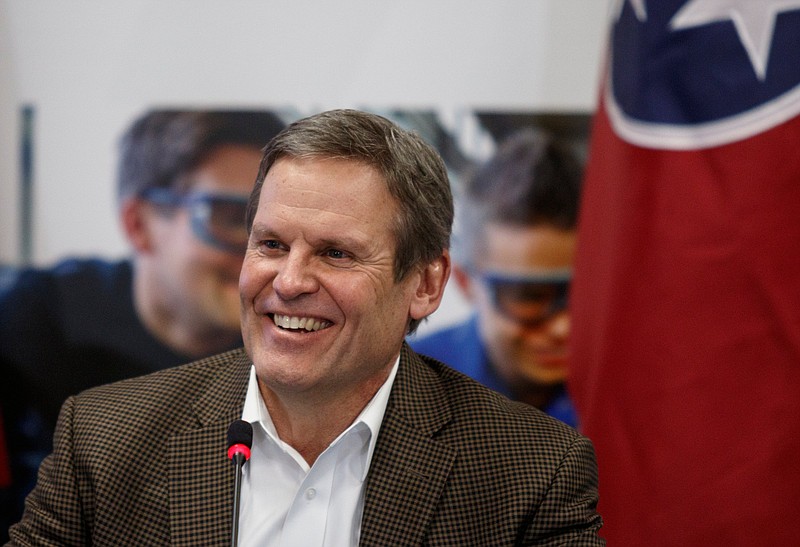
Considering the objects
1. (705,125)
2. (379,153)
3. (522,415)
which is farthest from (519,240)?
(379,153)

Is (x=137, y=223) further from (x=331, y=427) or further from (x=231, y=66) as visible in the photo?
(x=331, y=427)

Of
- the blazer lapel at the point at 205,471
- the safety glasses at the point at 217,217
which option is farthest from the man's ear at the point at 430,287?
the safety glasses at the point at 217,217

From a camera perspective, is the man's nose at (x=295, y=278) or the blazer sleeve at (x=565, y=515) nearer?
the man's nose at (x=295, y=278)

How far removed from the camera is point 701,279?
8.92ft

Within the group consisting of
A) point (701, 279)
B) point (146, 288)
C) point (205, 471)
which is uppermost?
point (701, 279)

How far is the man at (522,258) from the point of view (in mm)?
3611

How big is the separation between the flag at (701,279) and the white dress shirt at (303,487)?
1.13 meters

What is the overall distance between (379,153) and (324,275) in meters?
0.30

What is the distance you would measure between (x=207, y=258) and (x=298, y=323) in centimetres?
203

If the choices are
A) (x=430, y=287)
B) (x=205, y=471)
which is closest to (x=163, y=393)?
(x=205, y=471)

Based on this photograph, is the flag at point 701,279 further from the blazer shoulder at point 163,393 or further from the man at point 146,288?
the man at point 146,288

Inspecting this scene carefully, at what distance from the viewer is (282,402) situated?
2.08m

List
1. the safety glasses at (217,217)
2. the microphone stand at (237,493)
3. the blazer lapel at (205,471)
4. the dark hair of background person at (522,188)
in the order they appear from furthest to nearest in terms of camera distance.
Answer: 1. the safety glasses at (217,217)
2. the dark hair of background person at (522,188)
3. the blazer lapel at (205,471)
4. the microphone stand at (237,493)

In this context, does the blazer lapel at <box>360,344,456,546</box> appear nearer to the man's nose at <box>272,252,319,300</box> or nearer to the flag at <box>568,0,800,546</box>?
the man's nose at <box>272,252,319,300</box>
